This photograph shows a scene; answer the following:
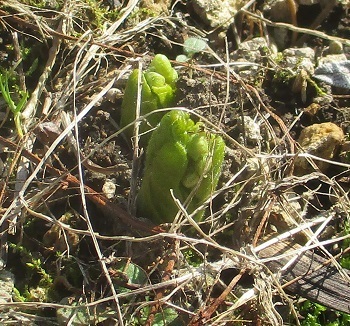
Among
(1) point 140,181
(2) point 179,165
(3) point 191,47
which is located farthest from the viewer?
(3) point 191,47

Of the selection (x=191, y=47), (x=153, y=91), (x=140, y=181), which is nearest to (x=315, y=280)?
(x=140, y=181)

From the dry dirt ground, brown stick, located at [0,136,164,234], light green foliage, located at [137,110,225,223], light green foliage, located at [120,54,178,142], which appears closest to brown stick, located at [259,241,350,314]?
the dry dirt ground

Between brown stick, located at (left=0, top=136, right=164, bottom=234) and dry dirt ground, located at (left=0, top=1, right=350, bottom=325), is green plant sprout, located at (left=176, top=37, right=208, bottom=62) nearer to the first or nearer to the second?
dry dirt ground, located at (left=0, top=1, right=350, bottom=325)

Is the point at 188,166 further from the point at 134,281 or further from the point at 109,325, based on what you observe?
the point at 109,325

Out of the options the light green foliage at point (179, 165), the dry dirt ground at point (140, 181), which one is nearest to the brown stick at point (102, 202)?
the dry dirt ground at point (140, 181)

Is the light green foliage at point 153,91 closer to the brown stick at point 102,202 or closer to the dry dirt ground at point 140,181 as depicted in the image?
the dry dirt ground at point 140,181

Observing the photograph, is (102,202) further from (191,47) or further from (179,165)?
(191,47)
